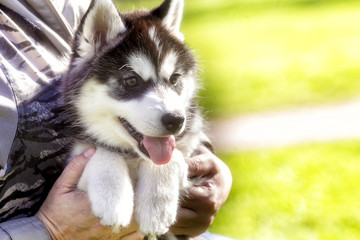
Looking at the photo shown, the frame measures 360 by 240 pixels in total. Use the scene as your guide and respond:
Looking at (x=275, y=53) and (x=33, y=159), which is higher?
(x=33, y=159)

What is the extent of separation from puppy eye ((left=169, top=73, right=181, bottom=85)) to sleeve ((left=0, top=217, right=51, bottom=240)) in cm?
82

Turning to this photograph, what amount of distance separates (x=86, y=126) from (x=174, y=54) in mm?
508

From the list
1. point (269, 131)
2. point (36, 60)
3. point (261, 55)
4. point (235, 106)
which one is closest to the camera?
point (36, 60)

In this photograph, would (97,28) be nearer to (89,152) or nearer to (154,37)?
(154,37)

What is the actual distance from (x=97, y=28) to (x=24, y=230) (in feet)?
2.96

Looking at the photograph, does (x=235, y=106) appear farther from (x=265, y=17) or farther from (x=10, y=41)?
(x=265, y=17)

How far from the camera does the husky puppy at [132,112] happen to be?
2.22m

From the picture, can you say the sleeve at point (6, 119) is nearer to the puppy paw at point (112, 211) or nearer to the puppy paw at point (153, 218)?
the puppy paw at point (112, 211)

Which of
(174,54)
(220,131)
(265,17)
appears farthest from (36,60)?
(265,17)

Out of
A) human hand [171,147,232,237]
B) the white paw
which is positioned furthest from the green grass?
the white paw

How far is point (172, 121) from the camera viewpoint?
222 cm

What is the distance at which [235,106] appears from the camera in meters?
7.75

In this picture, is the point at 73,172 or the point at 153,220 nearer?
the point at 153,220

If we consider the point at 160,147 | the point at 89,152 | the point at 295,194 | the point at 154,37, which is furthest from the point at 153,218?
the point at 295,194
